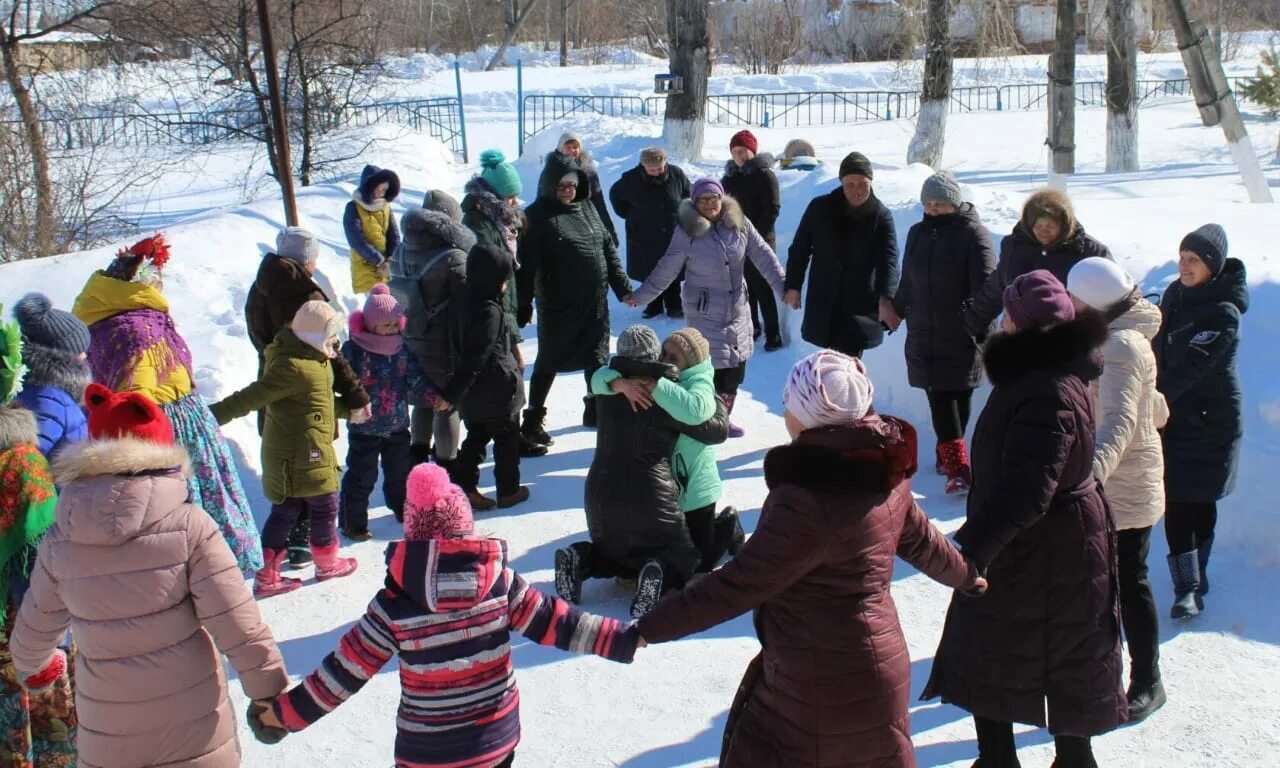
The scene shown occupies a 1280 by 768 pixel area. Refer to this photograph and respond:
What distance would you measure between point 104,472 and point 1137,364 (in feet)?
9.80

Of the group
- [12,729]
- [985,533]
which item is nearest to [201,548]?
[12,729]

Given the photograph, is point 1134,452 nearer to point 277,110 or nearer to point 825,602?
point 825,602

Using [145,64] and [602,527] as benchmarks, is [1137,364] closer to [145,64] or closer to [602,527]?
[602,527]

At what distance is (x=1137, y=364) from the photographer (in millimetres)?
3715

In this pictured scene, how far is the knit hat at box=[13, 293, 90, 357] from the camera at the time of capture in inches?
147

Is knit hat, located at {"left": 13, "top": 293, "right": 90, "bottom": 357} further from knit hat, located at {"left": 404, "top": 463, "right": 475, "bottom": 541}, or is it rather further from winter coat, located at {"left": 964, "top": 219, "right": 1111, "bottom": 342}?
winter coat, located at {"left": 964, "top": 219, "right": 1111, "bottom": 342}

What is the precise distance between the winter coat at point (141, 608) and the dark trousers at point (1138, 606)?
107 inches

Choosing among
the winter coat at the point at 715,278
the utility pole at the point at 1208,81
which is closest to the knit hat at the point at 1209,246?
the winter coat at the point at 715,278

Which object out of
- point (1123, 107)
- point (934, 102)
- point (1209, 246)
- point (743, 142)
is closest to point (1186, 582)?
point (1209, 246)

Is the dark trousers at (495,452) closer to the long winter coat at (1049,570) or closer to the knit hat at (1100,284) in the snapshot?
the knit hat at (1100,284)

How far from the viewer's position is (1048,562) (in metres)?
3.27

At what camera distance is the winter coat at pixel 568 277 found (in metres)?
6.91

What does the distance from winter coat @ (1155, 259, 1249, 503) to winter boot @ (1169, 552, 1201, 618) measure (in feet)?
0.82

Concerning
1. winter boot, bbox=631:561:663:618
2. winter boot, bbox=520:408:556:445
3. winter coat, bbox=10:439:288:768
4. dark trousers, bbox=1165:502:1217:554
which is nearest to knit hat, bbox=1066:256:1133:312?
dark trousers, bbox=1165:502:1217:554
